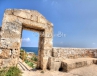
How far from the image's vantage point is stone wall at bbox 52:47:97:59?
17.4 ft

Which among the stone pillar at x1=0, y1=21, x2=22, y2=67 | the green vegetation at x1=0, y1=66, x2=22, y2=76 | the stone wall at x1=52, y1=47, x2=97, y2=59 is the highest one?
the stone pillar at x1=0, y1=21, x2=22, y2=67

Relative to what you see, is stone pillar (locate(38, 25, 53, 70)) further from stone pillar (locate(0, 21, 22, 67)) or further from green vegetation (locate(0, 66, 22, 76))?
green vegetation (locate(0, 66, 22, 76))

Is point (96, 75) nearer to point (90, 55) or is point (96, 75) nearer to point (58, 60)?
point (58, 60)

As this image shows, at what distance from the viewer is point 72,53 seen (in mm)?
5980

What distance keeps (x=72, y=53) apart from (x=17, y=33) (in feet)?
13.8

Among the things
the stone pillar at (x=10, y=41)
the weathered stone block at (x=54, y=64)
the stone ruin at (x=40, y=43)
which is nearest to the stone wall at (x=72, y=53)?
the stone ruin at (x=40, y=43)

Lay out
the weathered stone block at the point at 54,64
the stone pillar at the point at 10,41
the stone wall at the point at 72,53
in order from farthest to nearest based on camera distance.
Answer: the stone wall at the point at 72,53 < the weathered stone block at the point at 54,64 < the stone pillar at the point at 10,41

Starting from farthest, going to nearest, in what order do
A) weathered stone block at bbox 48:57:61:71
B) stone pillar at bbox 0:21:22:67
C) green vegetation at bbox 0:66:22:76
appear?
weathered stone block at bbox 48:57:61:71 < stone pillar at bbox 0:21:22:67 < green vegetation at bbox 0:66:22:76

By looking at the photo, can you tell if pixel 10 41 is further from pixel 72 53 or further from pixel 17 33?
pixel 72 53

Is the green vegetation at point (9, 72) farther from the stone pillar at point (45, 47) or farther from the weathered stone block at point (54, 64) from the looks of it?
the weathered stone block at point (54, 64)

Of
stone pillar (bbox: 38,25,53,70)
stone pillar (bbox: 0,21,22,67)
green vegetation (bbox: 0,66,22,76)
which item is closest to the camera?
green vegetation (bbox: 0,66,22,76)

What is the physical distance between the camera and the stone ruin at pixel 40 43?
12.6 ft

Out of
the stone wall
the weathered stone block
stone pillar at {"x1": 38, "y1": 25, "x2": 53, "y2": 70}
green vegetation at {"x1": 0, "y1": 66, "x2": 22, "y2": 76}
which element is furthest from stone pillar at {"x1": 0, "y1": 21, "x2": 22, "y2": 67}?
the stone wall

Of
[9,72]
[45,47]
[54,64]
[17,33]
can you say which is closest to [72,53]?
[54,64]
